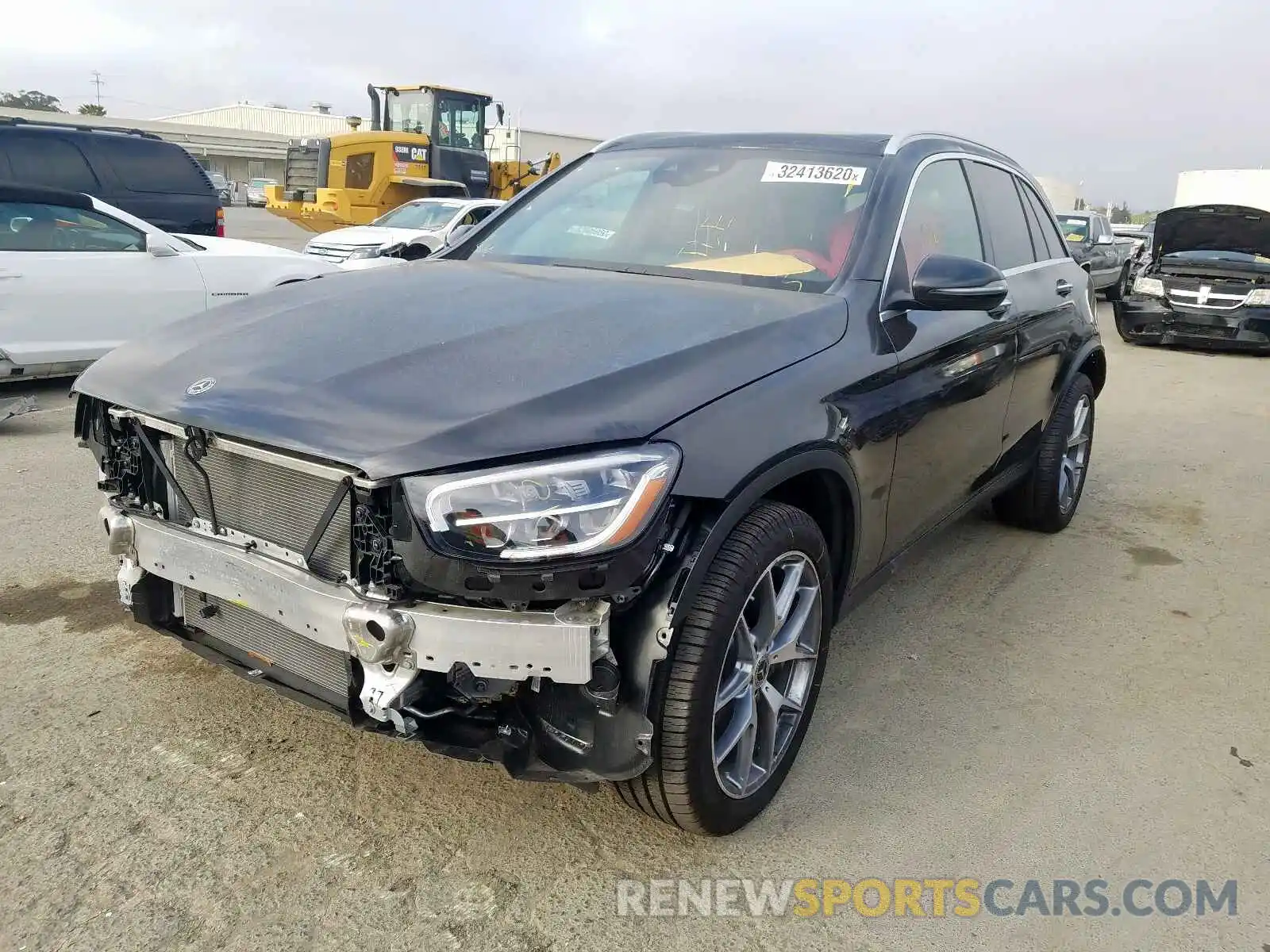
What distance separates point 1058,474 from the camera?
4820 millimetres

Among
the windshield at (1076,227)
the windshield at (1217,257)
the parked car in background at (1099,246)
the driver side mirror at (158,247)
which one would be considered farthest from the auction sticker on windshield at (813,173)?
the windshield at (1076,227)

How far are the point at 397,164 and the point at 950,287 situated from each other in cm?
1734

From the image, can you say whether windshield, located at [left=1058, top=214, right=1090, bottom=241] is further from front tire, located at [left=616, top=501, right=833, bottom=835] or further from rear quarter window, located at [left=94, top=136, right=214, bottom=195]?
front tire, located at [left=616, top=501, right=833, bottom=835]

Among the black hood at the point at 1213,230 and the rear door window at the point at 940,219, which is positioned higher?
the black hood at the point at 1213,230

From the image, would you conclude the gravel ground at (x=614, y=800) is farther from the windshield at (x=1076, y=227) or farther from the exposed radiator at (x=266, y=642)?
the windshield at (x=1076, y=227)

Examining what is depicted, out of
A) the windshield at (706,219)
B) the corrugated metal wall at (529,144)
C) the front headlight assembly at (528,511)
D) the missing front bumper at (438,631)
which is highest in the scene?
the corrugated metal wall at (529,144)

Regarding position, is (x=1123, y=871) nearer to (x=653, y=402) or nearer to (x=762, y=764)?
(x=762, y=764)

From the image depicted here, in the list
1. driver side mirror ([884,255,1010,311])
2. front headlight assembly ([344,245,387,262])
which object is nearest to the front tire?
driver side mirror ([884,255,1010,311])

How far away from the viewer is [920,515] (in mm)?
3414

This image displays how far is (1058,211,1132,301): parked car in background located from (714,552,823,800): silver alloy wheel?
14030 millimetres

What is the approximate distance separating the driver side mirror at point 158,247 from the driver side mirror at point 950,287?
6260mm

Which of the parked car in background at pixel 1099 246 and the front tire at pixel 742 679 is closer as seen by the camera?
the front tire at pixel 742 679

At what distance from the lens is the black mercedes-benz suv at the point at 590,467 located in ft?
6.70

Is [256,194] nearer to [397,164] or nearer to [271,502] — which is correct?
[397,164]
